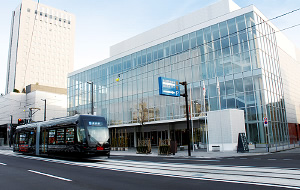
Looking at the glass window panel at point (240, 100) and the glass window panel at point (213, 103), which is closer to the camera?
the glass window panel at point (240, 100)

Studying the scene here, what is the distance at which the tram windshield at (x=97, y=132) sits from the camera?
661 inches

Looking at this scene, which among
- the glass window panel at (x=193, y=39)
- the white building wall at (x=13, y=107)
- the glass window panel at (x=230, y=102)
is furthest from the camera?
the white building wall at (x=13, y=107)

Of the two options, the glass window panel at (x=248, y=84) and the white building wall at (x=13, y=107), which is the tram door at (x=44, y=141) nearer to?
the glass window panel at (x=248, y=84)

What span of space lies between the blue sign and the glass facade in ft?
17.3

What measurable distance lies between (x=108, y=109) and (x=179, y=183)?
127ft

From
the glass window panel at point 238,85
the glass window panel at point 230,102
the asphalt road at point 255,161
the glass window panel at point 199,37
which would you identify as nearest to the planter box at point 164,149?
the asphalt road at point 255,161

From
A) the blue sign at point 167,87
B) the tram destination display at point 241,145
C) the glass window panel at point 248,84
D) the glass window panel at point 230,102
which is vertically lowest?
the tram destination display at point 241,145

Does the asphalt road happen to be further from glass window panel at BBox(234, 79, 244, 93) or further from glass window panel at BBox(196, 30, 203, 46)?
glass window panel at BBox(196, 30, 203, 46)

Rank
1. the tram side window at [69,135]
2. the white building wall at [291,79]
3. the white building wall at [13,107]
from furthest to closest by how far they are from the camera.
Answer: the white building wall at [13,107] → the white building wall at [291,79] → the tram side window at [69,135]

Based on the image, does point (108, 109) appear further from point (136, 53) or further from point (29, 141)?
point (29, 141)

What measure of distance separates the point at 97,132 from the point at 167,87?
9807 millimetres

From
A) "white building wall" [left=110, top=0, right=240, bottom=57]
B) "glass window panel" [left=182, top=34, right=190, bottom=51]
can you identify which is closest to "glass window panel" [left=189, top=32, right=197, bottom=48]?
"glass window panel" [left=182, top=34, right=190, bottom=51]

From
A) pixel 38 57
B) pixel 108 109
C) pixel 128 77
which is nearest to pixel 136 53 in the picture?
pixel 128 77

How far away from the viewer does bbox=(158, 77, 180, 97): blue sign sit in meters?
24.0
